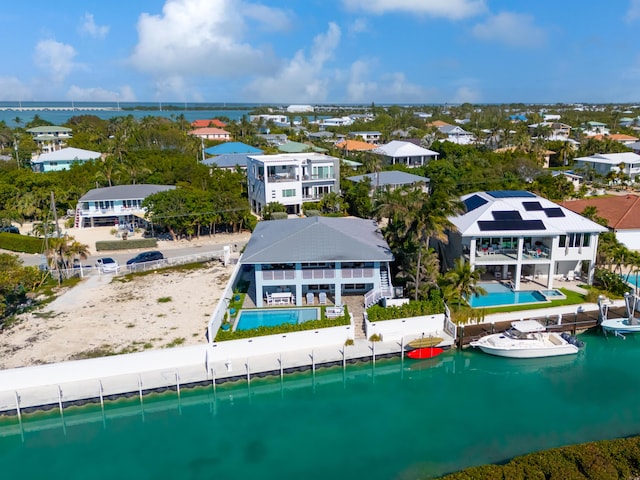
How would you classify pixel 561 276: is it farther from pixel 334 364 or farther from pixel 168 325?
pixel 168 325

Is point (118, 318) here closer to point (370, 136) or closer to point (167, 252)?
point (167, 252)

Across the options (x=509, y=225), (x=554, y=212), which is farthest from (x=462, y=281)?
(x=554, y=212)

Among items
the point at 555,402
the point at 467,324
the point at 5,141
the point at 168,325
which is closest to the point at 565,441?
the point at 555,402

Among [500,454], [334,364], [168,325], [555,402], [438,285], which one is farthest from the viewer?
[438,285]

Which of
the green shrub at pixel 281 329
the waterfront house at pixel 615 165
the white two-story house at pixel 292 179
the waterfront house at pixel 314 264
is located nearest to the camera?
the green shrub at pixel 281 329

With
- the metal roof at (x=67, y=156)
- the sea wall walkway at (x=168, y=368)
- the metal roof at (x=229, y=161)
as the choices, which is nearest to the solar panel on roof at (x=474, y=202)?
the sea wall walkway at (x=168, y=368)

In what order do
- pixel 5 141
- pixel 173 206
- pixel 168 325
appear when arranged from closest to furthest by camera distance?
pixel 168 325 < pixel 173 206 < pixel 5 141

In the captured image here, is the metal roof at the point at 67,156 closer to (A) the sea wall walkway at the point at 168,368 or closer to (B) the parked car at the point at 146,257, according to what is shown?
(B) the parked car at the point at 146,257
